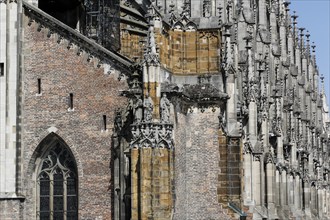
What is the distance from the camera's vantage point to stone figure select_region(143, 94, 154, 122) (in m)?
40.8

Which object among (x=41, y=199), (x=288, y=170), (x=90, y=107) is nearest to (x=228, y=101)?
(x=90, y=107)

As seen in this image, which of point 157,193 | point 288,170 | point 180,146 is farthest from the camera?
point 288,170

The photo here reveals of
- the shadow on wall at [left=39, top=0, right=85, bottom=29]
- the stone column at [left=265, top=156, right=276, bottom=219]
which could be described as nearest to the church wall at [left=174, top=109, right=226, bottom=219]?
the shadow on wall at [left=39, top=0, right=85, bottom=29]

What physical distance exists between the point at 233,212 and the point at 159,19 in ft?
27.7

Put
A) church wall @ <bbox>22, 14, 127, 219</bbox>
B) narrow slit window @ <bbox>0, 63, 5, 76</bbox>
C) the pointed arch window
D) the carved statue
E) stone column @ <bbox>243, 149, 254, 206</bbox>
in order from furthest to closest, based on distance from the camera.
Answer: stone column @ <bbox>243, 149, 254, 206</bbox> → narrow slit window @ <bbox>0, 63, 5, 76</bbox> → the pointed arch window → church wall @ <bbox>22, 14, 127, 219</bbox> → the carved statue

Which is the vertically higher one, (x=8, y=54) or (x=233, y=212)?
(x=8, y=54)

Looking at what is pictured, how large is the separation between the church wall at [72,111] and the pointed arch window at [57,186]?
41cm

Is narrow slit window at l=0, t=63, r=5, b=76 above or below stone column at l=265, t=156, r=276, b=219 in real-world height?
above

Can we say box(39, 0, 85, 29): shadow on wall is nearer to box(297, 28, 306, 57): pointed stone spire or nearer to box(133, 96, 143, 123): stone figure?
box(133, 96, 143, 123): stone figure

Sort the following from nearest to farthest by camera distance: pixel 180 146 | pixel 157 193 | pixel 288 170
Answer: pixel 157 193 < pixel 180 146 < pixel 288 170

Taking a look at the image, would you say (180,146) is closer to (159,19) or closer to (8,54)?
(159,19)

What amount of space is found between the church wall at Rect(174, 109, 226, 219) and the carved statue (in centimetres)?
200

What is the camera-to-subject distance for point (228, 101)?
45000mm

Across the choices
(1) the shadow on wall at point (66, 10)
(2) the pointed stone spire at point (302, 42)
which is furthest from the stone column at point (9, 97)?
(2) the pointed stone spire at point (302, 42)
